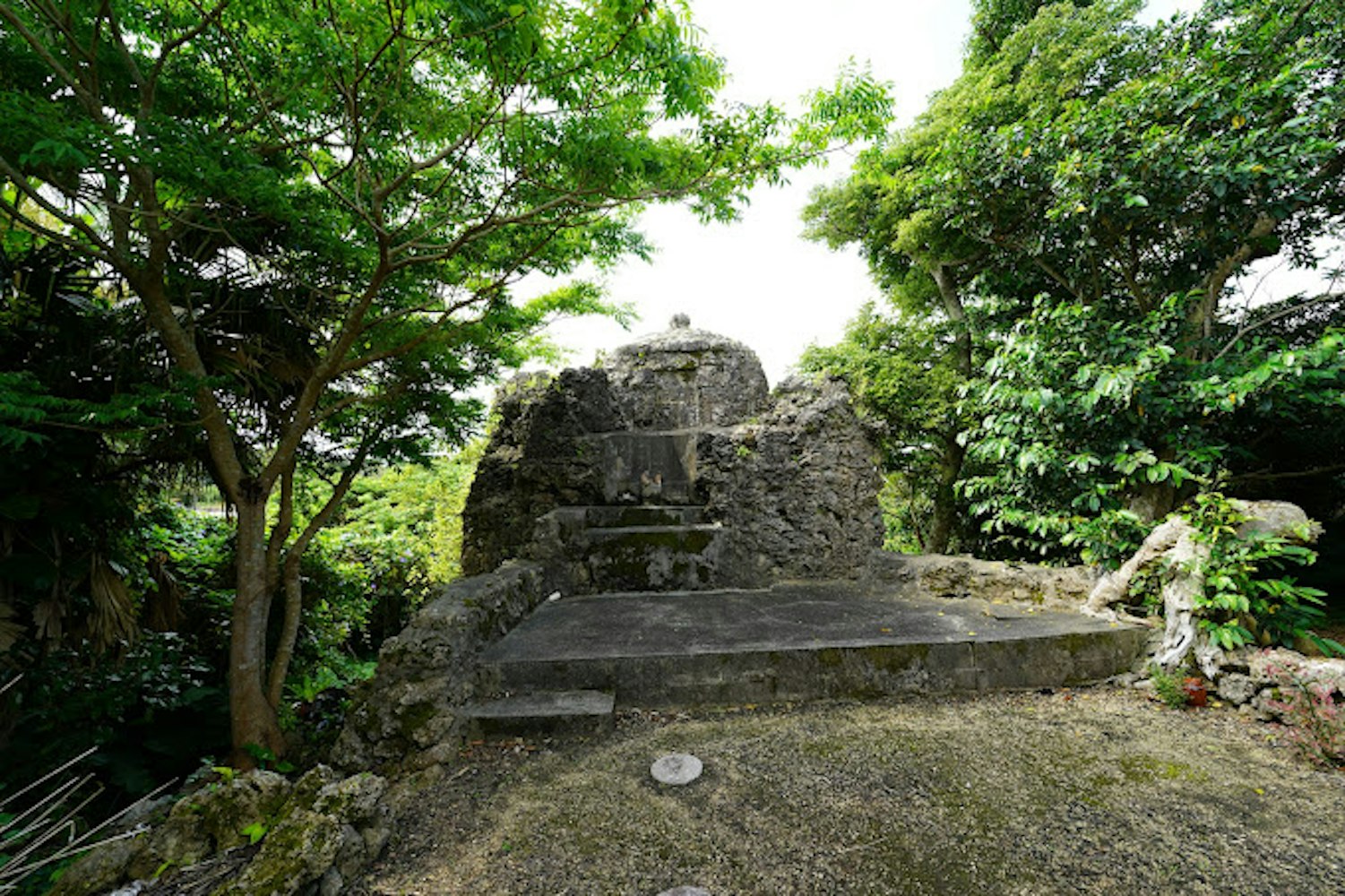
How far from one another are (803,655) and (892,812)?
43.4 inches

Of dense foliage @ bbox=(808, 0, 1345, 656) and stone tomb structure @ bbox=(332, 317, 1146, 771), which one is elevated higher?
dense foliage @ bbox=(808, 0, 1345, 656)

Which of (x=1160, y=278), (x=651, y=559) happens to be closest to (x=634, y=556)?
(x=651, y=559)

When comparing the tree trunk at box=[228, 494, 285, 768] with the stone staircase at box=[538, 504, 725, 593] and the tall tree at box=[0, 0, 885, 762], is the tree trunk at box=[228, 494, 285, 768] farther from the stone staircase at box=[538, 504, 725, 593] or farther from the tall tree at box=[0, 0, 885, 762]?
the stone staircase at box=[538, 504, 725, 593]

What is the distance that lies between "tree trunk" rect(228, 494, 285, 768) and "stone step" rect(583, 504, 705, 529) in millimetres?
2883

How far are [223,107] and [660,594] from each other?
5125mm

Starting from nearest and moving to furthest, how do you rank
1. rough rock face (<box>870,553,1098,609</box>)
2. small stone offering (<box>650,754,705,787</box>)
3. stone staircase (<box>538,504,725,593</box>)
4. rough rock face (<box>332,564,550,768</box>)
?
1. small stone offering (<box>650,754,705,787</box>)
2. rough rock face (<box>332,564,550,768</box>)
3. rough rock face (<box>870,553,1098,609</box>)
4. stone staircase (<box>538,504,725,593</box>)

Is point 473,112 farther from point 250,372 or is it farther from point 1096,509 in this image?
point 1096,509

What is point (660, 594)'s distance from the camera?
4.79m

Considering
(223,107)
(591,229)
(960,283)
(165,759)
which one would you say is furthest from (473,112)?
(960,283)

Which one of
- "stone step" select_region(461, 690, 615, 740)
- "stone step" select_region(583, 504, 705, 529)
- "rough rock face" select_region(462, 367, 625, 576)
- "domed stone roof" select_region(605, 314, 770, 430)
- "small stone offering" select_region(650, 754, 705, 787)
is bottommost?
"small stone offering" select_region(650, 754, 705, 787)

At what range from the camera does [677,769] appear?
2.40m

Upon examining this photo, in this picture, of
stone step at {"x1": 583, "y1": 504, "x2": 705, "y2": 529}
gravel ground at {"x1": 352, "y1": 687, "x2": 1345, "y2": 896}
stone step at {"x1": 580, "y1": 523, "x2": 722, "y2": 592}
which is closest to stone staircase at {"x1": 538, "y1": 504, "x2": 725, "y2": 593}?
stone step at {"x1": 580, "y1": 523, "x2": 722, "y2": 592}

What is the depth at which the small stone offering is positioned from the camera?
231 centimetres

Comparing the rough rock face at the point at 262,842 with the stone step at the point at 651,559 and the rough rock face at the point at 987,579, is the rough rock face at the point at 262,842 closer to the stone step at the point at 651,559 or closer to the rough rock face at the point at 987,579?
the stone step at the point at 651,559
